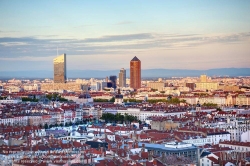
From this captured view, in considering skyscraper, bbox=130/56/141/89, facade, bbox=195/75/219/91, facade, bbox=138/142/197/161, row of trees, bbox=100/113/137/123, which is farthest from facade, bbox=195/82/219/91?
facade, bbox=138/142/197/161

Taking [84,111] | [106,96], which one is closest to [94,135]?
[84,111]

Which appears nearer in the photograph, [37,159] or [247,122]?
[37,159]

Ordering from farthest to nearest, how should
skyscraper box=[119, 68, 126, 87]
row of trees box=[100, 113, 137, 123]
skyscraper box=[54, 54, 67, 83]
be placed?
1. skyscraper box=[119, 68, 126, 87]
2. skyscraper box=[54, 54, 67, 83]
3. row of trees box=[100, 113, 137, 123]

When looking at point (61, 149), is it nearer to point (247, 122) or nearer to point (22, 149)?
point (22, 149)

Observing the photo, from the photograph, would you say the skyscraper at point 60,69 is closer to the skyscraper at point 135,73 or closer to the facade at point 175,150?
the skyscraper at point 135,73

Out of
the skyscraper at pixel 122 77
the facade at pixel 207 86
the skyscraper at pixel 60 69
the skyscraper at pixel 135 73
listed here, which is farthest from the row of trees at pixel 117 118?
the skyscraper at pixel 122 77

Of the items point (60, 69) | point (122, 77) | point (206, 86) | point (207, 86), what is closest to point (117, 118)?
point (207, 86)

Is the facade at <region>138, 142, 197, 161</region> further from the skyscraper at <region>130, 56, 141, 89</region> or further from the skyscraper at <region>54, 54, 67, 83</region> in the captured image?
the skyscraper at <region>130, 56, 141, 89</region>

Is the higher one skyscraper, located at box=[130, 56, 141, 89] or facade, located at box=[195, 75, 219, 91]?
skyscraper, located at box=[130, 56, 141, 89]
